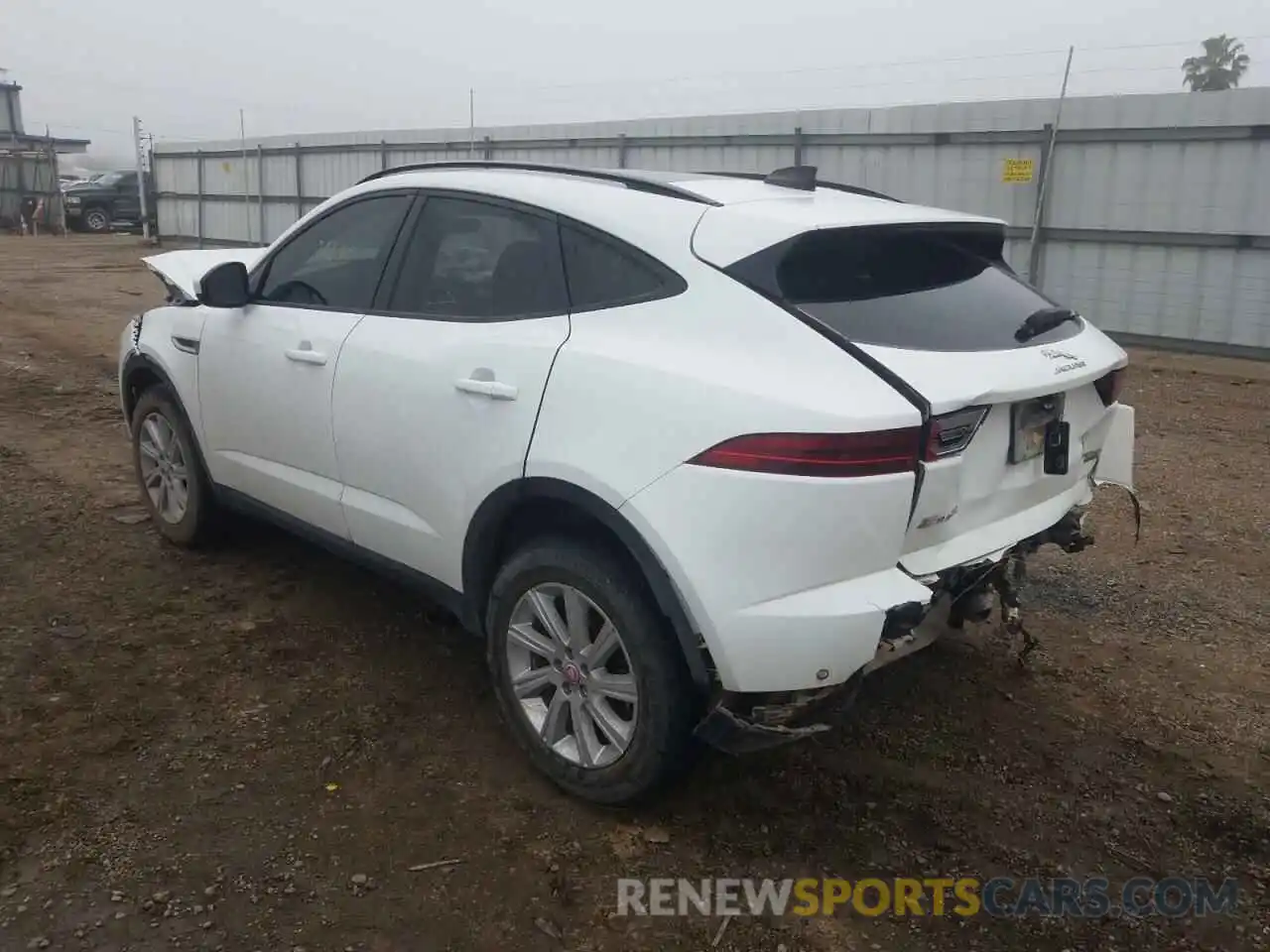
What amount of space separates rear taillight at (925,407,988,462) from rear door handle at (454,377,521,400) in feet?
3.67

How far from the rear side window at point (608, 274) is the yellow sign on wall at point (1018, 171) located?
10.1 m

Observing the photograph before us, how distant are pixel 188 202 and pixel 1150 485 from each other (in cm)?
2500

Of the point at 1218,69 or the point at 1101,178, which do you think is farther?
the point at 1218,69

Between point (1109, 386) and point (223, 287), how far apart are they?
3.14 m

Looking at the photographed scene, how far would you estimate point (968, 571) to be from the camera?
2824 millimetres

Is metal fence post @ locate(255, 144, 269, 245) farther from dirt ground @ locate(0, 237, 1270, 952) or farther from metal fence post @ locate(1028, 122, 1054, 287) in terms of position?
dirt ground @ locate(0, 237, 1270, 952)

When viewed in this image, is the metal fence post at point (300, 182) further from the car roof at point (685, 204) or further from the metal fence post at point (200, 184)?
the car roof at point (685, 204)

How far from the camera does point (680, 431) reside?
256 cm

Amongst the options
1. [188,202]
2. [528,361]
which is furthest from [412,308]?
[188,202]

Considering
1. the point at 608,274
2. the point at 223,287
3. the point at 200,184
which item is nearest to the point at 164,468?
the point at 223,287

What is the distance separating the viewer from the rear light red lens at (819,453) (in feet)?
7.93

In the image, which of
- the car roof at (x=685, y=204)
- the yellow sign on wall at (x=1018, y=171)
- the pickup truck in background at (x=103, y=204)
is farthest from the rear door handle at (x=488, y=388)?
the pickup truck in background at (x=103, y=204)

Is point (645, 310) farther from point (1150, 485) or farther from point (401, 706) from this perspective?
point (1150, 485)

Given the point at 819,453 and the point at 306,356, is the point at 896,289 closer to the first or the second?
the point at 819,453
